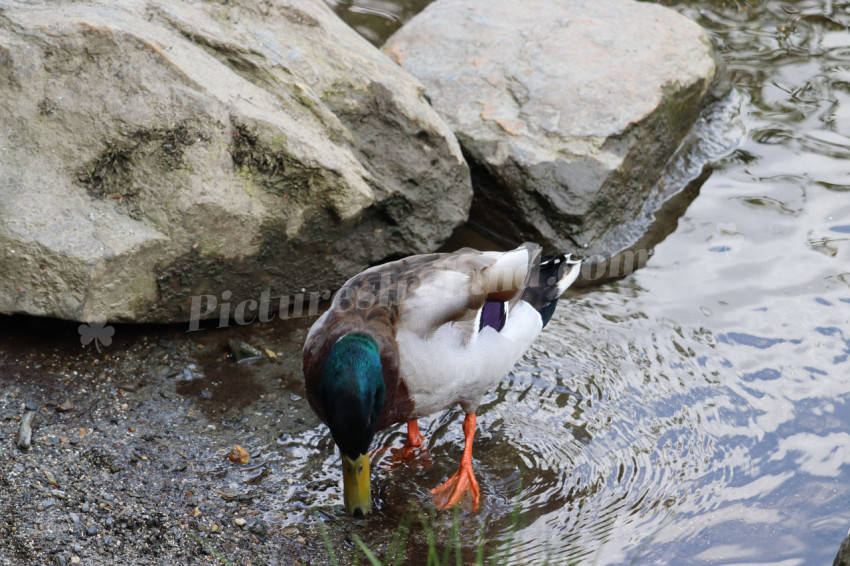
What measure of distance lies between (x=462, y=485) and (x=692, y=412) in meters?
1.12

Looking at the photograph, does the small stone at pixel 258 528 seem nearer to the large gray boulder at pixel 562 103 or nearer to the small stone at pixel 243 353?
the small stone at pixel 243 353

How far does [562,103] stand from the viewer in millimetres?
5324

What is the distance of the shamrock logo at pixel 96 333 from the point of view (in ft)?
12.9

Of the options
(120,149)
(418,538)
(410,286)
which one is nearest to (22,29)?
(120,149)

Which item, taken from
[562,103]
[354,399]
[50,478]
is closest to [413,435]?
[354,399]

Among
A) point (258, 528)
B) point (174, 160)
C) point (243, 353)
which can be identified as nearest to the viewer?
point (258, 528)

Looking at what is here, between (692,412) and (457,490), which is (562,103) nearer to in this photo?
(692,412)

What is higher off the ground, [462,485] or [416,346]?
[416,346]

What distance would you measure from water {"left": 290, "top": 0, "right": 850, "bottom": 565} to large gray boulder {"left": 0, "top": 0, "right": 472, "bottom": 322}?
940 millimetres

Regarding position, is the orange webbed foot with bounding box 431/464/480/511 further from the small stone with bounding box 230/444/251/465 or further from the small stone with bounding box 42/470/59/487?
the small stone with bounding box 42/470/59/487

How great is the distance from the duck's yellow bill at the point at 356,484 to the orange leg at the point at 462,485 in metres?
0.42

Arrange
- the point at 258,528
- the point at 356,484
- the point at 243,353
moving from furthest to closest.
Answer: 1. the point at 243,353
2. the point at 258,528
3. the point at 356,484

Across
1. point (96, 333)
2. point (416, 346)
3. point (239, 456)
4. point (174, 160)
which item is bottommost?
point (239, 456)

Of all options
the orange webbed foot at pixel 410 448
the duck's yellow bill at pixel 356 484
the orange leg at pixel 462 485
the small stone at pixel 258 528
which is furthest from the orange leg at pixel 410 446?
the small stone at pixel 258 528
